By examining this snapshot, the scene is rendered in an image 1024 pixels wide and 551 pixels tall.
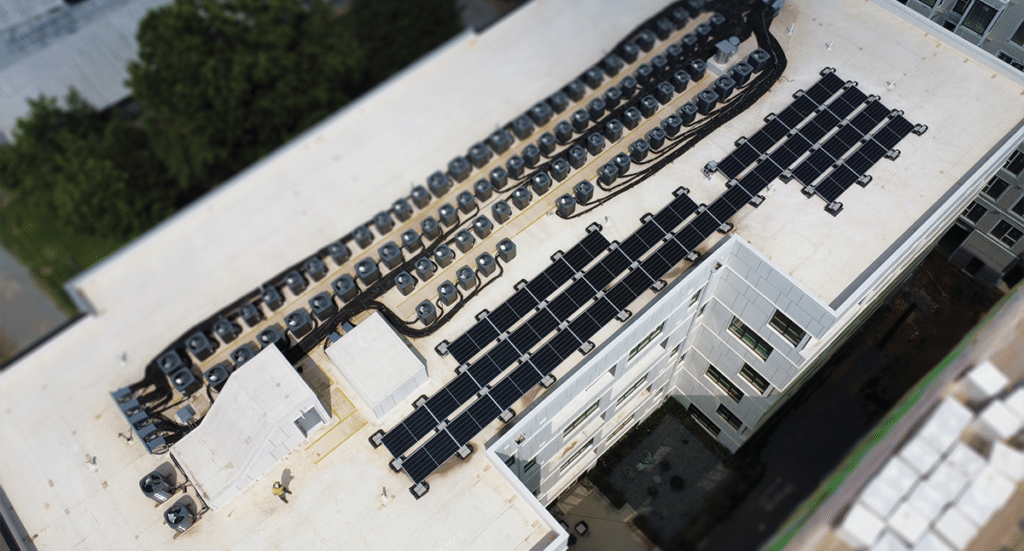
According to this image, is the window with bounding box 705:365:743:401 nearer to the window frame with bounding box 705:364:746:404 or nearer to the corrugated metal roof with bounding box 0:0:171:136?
the window frame with bounding box 705:364:746:404

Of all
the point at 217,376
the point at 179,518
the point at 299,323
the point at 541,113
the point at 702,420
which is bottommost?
the point at 702,420

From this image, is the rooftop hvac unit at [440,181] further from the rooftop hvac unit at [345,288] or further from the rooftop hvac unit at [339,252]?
the rooftop hvac unit at [345,288]

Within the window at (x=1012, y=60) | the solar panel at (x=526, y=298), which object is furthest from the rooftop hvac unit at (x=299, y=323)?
the window at (x=1012, y=60)

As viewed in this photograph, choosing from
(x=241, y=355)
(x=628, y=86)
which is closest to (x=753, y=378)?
(x=628, y=86)

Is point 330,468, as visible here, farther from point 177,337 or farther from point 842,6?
point 842,6

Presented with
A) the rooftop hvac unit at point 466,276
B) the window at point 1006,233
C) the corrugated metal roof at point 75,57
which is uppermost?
the corrugated metal roof at point 75,57

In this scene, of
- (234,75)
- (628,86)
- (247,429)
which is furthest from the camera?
(234,75)

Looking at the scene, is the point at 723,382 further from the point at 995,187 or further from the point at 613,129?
the point at 995,187
